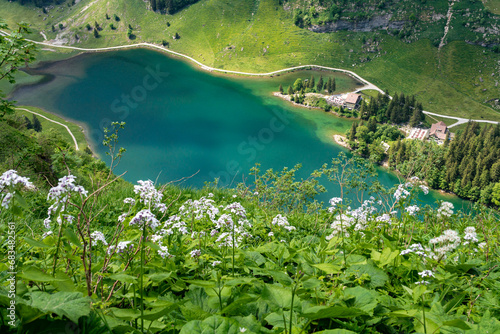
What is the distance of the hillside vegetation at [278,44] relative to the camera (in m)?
125

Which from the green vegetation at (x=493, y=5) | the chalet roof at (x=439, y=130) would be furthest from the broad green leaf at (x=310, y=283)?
the green vegetation at (x=493, y=5)

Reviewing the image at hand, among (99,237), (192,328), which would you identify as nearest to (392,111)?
(99,237)

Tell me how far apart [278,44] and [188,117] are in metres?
83.2

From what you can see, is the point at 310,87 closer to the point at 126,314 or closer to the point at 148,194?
the point at 148,194

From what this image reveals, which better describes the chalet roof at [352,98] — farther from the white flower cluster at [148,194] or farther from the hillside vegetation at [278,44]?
the white flower cluster at [148,194]

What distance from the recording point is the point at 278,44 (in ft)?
484

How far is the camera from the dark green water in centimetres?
6738

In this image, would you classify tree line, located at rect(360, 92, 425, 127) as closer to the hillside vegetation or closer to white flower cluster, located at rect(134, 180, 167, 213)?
the hillside vegetation

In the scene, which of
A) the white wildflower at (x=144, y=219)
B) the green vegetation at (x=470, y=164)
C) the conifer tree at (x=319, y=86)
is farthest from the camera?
the conifer tree at (x=319, y=86)

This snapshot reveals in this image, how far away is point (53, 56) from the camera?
442ft

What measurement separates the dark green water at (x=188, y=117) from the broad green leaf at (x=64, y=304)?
173ft

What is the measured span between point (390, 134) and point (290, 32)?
93.0 m

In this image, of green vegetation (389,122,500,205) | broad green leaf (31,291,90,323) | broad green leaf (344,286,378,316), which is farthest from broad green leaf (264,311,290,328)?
green vegetation (389,122,500,205)

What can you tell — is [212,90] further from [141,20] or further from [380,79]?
[141,20]
